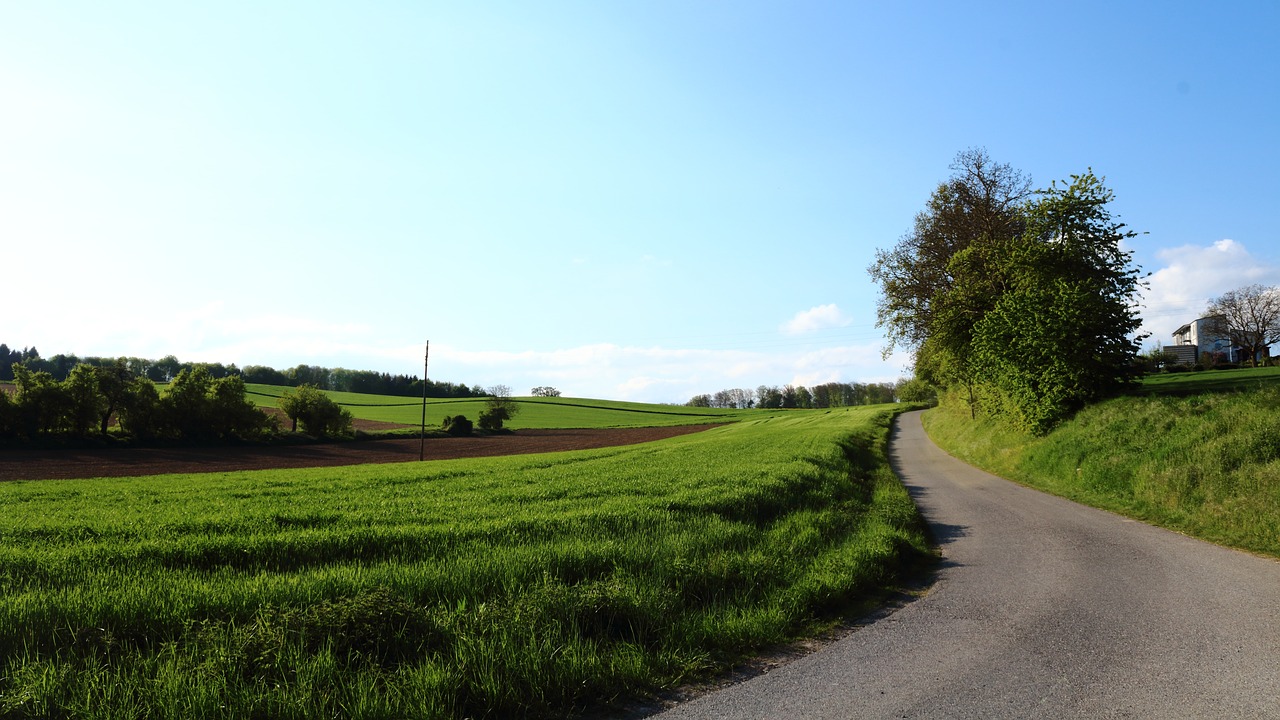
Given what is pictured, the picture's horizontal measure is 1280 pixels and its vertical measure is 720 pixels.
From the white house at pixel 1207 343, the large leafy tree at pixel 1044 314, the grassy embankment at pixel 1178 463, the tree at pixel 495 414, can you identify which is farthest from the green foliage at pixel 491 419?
the white house at pixel 1207 343

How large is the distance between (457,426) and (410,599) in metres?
75.0

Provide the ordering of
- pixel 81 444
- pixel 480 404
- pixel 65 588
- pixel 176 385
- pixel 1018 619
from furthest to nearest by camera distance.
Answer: pixel 480 404
pixel 176 385
pixel 81 444
pixel 1018 619
pixel 65 588

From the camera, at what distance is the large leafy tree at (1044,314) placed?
23234mm

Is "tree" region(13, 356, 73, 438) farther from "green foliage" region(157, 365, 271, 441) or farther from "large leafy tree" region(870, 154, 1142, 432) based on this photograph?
"large leafy tree" region(870, 154, 1142, 432)

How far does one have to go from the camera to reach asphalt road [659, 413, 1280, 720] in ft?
16.2

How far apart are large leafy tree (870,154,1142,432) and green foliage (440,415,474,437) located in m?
57.6

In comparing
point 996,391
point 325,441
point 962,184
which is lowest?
point 325,441

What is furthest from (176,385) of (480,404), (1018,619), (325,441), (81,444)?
(1018,619)

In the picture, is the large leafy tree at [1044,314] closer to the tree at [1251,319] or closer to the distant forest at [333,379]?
the tree at [1251,319]

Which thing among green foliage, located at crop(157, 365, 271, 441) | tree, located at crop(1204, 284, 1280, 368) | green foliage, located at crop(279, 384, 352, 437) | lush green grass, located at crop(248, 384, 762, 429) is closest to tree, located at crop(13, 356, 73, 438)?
green foliage, located at crop(157, 365, 271, 441)

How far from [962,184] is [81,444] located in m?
65.1

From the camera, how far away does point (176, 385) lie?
185 ft

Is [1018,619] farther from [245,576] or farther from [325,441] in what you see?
[325,441]

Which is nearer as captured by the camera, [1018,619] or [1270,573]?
[1018,619]
